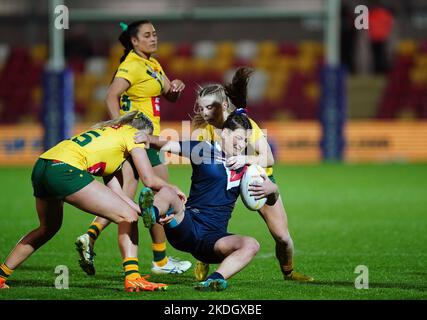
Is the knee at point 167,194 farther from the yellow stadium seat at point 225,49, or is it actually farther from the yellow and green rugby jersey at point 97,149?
the yellow stadium seat at point 225,49

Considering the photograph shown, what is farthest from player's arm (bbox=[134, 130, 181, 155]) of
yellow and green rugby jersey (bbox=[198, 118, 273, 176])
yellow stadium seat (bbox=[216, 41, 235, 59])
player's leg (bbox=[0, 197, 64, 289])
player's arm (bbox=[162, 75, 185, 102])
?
yellow stadium seat (bbox=[216, 41, 235, 59])

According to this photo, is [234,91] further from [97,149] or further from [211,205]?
[97,149]

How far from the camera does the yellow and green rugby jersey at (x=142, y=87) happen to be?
934 cm

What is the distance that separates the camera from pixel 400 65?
2867 centimetres

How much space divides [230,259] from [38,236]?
155cm

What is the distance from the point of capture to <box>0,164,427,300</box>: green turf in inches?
297

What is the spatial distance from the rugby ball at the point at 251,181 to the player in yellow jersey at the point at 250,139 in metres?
0.10

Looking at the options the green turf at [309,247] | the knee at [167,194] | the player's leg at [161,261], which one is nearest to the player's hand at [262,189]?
the knee at [167,194]

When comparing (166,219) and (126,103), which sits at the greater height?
(126,103)

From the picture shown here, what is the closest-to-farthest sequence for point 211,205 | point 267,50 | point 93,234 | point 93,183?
point 93,183 → point 211,205 → point 93,234 → point 267,50

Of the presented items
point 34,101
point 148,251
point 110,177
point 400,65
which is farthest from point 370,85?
point 110,177

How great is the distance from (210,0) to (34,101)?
7.82 metres

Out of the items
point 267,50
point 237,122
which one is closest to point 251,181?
point 237,122

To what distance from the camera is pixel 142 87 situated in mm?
9398
